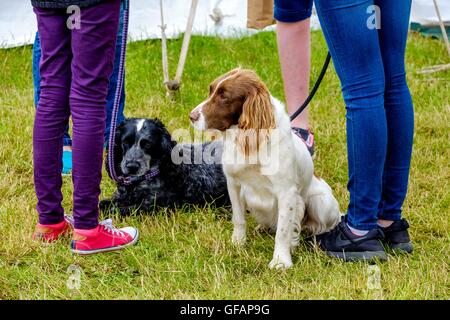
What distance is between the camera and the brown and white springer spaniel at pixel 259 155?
310 centimetres

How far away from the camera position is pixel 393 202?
321cm

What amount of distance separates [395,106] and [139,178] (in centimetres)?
157

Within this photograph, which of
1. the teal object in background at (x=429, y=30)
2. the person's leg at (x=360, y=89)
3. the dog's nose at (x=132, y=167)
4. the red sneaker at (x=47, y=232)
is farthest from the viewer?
the teal object in background at (x=429, y=30)

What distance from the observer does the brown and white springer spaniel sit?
3096 mm

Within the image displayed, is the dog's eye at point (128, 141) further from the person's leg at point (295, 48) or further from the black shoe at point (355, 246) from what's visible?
the black shoe at point (355, 246)

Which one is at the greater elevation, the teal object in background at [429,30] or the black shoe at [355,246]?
the teal object in background at [429,30]

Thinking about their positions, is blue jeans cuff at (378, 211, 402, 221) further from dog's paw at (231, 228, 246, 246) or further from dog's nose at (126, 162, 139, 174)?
dog's nose at (126, 162, 139, 174)

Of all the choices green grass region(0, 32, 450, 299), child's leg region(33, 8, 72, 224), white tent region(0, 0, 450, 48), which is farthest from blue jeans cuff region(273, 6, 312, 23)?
white tent region(0, 0, 450, 48)

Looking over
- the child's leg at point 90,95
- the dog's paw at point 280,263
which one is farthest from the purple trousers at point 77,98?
the dog's paw at point 280,263

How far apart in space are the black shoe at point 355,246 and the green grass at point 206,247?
0.18 ft

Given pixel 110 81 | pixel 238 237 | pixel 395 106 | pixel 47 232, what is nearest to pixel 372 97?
pixel 395 106

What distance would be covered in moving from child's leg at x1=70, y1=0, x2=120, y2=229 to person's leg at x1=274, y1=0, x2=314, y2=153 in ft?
4.28
